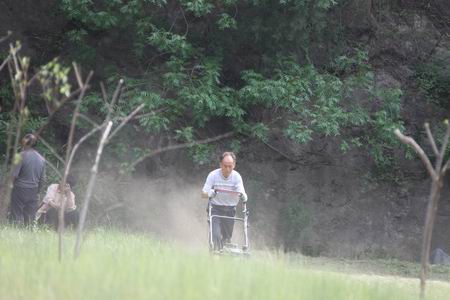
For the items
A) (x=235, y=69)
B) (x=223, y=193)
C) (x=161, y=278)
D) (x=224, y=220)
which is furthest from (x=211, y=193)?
(x=235, y=69)

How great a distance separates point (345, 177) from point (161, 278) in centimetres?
1422

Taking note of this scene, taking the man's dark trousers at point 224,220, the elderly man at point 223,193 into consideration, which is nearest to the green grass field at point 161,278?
the elderly man at point 223,193

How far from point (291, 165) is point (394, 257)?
10.6ft

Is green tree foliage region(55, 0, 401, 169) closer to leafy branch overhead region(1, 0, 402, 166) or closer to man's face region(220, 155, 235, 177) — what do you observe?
leafy branch overhead region(1, 0, 402, 166)

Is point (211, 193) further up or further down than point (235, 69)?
further down

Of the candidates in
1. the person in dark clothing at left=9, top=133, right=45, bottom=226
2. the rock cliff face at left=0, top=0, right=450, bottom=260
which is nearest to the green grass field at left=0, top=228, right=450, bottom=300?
the person in dark clothing at left=9, top=133, right=45, bottom=226

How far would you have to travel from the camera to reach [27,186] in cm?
1369

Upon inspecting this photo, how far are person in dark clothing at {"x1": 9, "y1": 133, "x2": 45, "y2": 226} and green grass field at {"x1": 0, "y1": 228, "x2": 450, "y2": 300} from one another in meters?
4.79

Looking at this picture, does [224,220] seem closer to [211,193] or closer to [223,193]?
[223,193]

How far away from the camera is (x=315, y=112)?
17.3m

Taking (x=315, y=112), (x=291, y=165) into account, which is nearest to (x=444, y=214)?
(x=291, y=165)

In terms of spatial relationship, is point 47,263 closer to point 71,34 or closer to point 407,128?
point 71,34

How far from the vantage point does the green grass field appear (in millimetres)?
6180

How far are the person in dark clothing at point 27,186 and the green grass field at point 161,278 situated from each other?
4.79 metres
